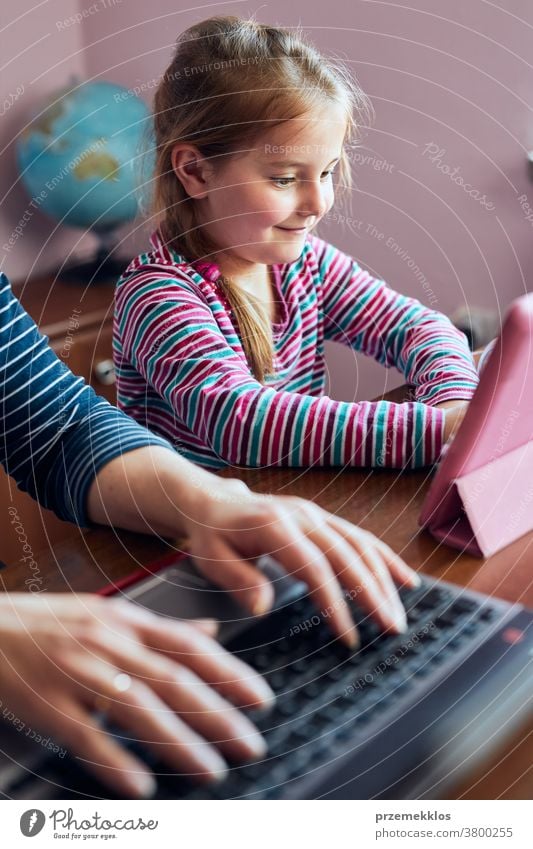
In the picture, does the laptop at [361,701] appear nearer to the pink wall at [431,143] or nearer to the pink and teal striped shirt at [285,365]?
the pink and teal striped shirt at [285,365]

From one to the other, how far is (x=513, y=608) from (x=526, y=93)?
0.69m

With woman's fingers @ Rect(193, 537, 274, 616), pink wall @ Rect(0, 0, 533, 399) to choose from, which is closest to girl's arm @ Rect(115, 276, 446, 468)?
woman's fingers @ Rect(193, 537, 274, 616)

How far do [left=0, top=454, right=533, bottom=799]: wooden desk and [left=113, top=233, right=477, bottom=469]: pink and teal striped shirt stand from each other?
0.03 m

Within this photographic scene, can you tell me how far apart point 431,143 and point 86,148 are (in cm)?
37

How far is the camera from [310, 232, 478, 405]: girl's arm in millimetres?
634

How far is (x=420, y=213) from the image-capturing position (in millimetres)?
965

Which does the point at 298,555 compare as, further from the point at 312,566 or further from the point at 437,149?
the point at 437,149

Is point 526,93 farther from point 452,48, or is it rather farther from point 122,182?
point 122,182

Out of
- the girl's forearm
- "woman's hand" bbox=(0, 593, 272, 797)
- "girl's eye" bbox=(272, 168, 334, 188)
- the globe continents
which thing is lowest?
"woman's hand" bbox=(0, 593, 272, 797)

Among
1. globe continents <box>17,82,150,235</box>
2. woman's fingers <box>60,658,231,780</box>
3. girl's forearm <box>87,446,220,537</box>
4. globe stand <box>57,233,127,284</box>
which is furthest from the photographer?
globe stand <box>57,233,127,284</box>

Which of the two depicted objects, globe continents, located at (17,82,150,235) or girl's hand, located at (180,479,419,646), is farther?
globe continents, located at (17,82,150,235)

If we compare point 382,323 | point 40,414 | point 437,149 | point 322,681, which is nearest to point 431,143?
point 437,149

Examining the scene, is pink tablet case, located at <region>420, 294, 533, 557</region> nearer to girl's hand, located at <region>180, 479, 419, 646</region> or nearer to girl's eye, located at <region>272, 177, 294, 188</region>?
girl's hand, located at <region>180, 479, 419, 646</region>

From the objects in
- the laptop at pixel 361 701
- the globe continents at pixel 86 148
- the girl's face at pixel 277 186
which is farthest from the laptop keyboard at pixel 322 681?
the globe continents at pixel 86 148
